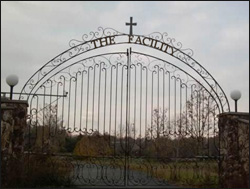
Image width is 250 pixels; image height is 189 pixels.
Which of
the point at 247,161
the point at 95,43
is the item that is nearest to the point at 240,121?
the point at 247,161

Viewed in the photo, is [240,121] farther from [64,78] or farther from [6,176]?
[6,176]

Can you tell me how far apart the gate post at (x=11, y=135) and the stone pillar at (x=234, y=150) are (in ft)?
15.1

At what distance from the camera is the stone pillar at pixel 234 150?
7.75 metres

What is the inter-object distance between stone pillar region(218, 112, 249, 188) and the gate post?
15.1ft

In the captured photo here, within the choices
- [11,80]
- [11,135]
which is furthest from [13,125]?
[11,80]

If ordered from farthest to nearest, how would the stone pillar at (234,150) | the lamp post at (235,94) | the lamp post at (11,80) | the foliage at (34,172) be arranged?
the lamp post at (235,94) → the stone pillar at (234,150) → the lamp post at (11,80) → the foliage at (34,172)

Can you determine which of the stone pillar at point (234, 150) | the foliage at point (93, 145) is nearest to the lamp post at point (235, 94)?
the stone pillar at point (234, 150)

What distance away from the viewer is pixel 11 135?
23.7 ft

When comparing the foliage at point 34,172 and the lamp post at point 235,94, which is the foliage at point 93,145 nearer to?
the foliage at point 34,172

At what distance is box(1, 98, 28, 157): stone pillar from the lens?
23.4 ft

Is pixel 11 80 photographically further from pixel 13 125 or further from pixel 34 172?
pixel 34 172

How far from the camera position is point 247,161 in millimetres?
7723

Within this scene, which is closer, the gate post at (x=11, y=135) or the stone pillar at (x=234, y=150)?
the gate post at (x=11, y=135)

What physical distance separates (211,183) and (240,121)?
1689 mm
